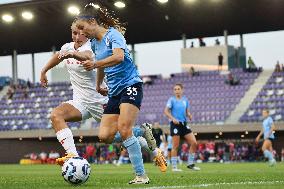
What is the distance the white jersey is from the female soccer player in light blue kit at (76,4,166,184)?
1.65 meters

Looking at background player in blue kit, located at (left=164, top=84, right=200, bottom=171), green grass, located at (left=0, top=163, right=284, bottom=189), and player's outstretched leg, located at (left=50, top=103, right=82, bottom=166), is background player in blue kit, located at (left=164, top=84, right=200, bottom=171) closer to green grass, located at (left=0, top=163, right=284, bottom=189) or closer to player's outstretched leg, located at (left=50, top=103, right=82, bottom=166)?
green grass, located at (left=0, top=163, right=284, bottom=189)

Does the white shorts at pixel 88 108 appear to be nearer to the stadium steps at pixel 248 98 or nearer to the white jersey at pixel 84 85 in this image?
the white jersey at pixel 84 85

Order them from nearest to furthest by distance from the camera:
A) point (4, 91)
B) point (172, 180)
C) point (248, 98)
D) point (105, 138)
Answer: point (105, 138)
point (172, 180)
point (248, 98)
point (4, 91)

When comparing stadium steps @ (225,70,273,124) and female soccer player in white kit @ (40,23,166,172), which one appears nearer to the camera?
female soccer player in white kit @ (40,23,166,172)

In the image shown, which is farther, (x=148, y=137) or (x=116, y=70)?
(x=148, y=137)

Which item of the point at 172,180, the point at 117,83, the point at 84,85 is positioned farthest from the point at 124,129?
the point at 84,85

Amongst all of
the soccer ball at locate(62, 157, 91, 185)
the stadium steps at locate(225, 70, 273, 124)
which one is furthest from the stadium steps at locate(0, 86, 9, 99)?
the soccer ball at locate(62, 157, 91, 185)

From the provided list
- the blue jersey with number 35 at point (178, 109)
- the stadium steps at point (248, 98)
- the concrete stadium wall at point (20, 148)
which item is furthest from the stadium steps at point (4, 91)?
the blue jersey with number 35 at point (178, 109)

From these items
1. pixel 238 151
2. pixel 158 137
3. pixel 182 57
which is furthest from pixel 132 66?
pixel 182 57

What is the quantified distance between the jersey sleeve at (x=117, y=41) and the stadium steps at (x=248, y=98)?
1101 inches

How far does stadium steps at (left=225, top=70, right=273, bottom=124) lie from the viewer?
116 feet

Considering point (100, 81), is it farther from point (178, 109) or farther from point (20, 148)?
point (20, 148)

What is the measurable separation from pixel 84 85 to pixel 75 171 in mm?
2266

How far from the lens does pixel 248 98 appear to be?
3666 cm
